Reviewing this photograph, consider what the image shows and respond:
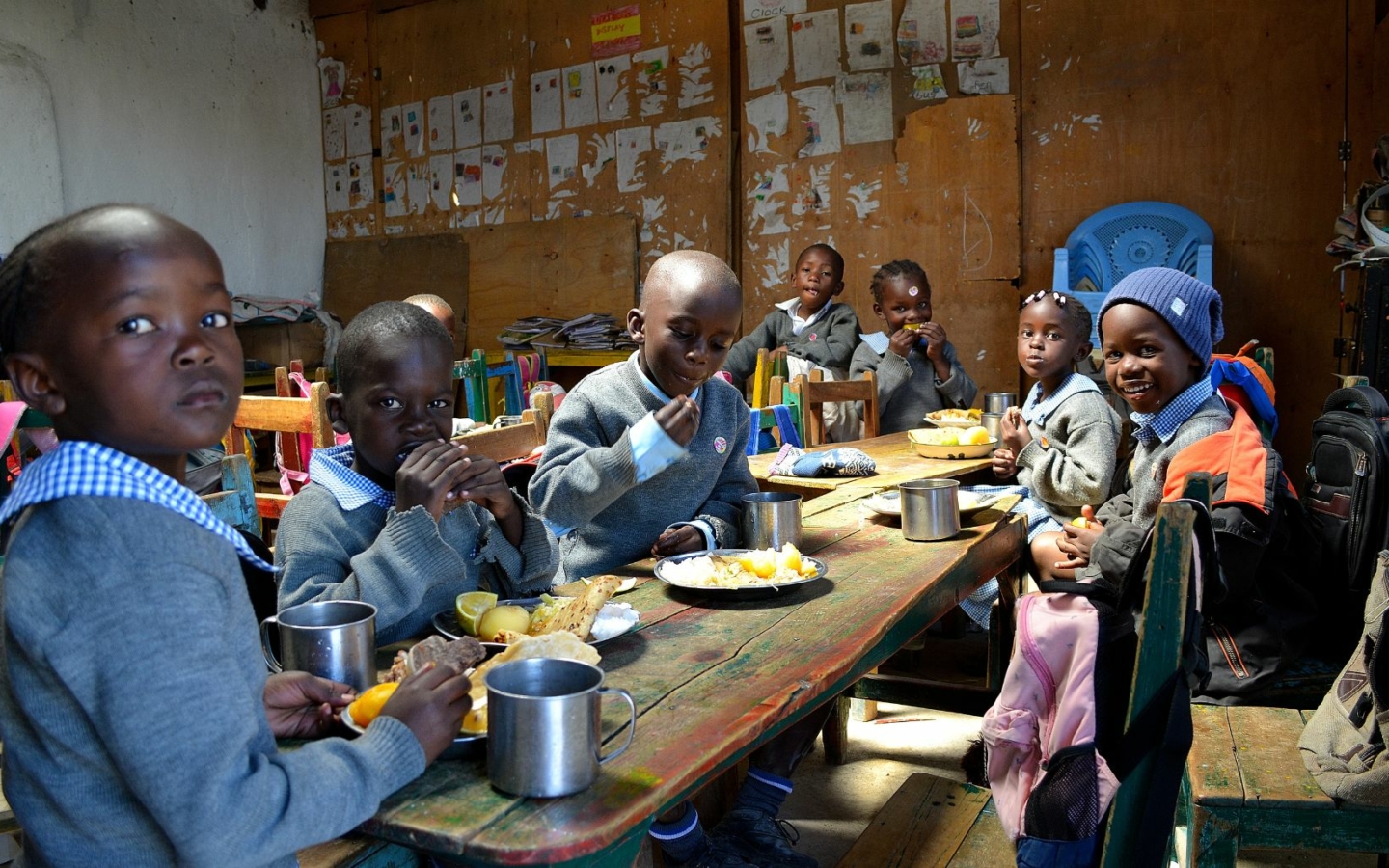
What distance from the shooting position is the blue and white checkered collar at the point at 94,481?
86 centimetres

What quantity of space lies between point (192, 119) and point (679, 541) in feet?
21.5

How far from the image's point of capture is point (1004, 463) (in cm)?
324

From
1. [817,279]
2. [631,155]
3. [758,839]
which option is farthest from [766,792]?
[631,155]

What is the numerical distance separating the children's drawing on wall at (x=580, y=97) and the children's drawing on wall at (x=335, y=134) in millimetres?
2073

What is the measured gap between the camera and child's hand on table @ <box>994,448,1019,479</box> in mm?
3219

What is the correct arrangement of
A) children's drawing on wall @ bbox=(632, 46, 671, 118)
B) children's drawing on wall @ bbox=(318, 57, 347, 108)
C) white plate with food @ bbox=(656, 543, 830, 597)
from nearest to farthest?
white plate with food @ bbox=(656, 543, 830, 597)
children's drawing on wall @ bbox=(632, 46, 671, 118)
children's drawing on wall @ bbox=(318, 57, 347, 108)

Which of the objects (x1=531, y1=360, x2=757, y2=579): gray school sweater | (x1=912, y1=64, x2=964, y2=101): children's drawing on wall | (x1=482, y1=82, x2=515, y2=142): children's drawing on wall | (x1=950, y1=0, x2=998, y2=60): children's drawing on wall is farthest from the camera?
(x1=482, y1=82, x2=515, y2=142): children's drawing on wall

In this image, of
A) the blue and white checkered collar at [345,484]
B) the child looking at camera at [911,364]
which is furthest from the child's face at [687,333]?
the child looking at camera at [911,364]

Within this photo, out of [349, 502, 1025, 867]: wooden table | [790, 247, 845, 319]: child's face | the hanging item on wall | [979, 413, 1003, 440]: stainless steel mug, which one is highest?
the hanging item on wall

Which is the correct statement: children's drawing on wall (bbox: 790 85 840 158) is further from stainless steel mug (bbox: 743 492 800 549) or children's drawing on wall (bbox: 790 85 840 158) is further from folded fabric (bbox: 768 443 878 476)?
stainless steel mug (bbox: 743 492 800 549)

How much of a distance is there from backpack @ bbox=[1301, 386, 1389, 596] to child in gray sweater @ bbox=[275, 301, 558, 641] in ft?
5.36

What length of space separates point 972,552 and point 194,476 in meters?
2.38

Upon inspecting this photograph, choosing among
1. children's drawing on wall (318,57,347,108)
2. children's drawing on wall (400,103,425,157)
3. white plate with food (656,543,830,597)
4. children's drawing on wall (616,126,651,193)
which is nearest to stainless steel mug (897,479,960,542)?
white plate with food (656,543,830,597)

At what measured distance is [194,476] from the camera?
10.2 ft
